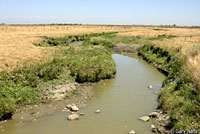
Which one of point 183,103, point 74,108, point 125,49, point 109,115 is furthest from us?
point 125,49

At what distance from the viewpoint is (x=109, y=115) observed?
11133mm

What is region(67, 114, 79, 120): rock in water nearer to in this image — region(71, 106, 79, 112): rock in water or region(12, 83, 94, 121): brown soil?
region(71, 106, 79, 112): rock in water

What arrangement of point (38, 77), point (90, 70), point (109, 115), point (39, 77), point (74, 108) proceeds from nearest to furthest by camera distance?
1. point (109, 115)
2. point (74, 108)
3. point (38, 77)
4. point (39, 77)
5. point (90, 70)

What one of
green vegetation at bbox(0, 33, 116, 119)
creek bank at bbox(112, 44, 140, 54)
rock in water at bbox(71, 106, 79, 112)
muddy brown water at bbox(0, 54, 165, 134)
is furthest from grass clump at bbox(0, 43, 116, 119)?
creek bank at bbox(112, 44, 140, 54)

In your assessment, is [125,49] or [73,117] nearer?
[73,117]

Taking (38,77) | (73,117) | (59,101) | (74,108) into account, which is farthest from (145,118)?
(38,77)

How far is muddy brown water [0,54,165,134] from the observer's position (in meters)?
9.56

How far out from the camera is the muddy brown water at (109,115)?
956 cm

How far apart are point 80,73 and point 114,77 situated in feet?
12.7

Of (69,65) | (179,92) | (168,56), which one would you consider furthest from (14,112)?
(168,56)

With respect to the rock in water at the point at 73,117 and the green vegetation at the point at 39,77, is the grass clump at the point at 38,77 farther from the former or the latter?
the rock in water at the point at 73,117

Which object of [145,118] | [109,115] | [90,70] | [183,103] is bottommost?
[109,115]

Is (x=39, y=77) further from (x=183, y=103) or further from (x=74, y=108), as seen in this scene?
(x=183, y=103)

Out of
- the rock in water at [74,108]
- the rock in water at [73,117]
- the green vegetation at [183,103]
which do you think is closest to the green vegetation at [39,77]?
the rock in water at [74,108]
